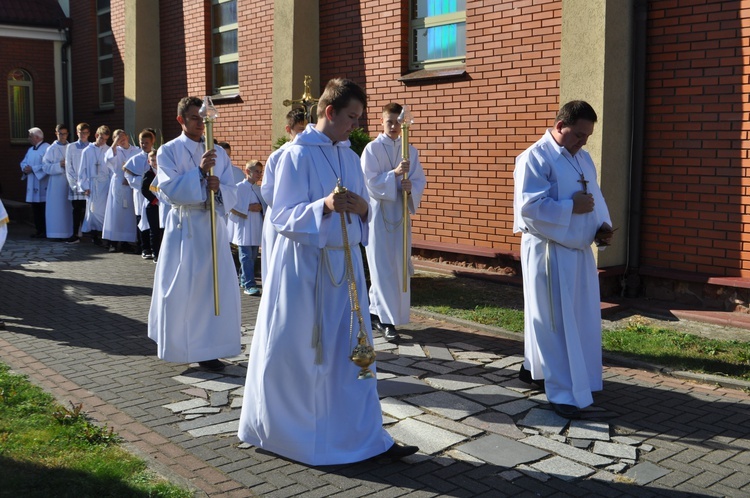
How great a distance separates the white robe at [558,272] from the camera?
245 inches

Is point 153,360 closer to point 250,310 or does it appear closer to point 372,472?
point 250,310

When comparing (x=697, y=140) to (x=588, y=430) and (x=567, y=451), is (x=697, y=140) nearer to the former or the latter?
(x=588, y=430)

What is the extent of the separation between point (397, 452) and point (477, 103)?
23.0 ft

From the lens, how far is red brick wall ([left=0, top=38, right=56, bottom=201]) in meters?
22.4

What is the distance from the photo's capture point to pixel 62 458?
17.0 feet

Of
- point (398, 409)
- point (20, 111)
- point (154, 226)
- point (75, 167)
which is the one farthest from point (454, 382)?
point (20, 111)

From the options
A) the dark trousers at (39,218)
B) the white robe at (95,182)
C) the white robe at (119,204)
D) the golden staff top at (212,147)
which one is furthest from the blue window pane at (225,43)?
the golden staff top at (212,147)

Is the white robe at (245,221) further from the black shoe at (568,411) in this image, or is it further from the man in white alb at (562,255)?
the black shoe at (568,411)

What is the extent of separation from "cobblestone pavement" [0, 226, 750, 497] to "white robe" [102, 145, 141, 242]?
640cm

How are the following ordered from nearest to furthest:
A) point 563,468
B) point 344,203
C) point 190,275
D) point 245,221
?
point 344,203 → point 563,468 → point 190,275 → point 245,221

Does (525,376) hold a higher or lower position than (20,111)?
lower

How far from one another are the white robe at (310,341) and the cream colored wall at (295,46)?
29.6ft

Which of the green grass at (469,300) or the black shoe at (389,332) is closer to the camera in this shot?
the black shoe at (389,332)

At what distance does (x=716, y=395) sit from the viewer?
21.8 feet
